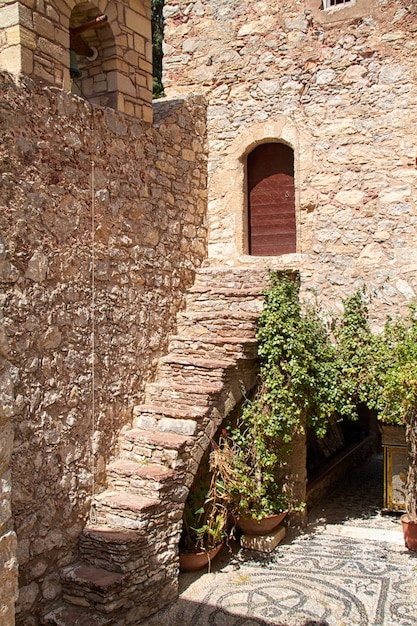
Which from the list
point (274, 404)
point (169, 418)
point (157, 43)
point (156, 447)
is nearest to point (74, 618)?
point (156, 447)

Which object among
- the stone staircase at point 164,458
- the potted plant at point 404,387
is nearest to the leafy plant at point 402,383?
the potted plant at point 404,387

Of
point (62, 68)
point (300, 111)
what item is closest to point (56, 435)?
point (62, 68)

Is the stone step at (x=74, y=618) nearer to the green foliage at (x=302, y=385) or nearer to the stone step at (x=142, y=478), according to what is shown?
the stone step at (x=142, y=478)

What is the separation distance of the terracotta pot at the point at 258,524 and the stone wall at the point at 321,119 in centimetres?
267

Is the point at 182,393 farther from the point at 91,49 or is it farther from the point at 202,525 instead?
the point at 91,49

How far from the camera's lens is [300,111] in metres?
7.82

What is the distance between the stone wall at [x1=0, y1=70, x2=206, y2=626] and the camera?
17.1 ft

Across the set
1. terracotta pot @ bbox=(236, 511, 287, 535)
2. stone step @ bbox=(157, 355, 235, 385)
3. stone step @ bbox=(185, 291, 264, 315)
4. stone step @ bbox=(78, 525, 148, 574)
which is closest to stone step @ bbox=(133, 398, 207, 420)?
stone step @ bbox=(157, 355, 235, 385)

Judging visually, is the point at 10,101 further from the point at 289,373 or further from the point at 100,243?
the point at 289,373

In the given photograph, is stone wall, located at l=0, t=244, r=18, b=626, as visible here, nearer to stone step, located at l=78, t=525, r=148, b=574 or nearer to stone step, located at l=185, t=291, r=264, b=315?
stone step, located at l=78, t=525, r=148, b=574

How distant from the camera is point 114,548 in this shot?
564 centimetres

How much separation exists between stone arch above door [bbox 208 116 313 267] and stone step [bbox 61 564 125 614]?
13.7ft

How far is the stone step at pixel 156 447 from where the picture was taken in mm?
6215

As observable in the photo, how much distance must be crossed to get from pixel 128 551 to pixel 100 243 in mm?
2904
